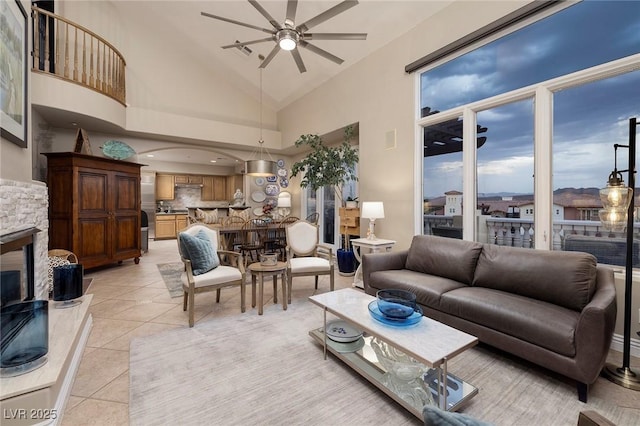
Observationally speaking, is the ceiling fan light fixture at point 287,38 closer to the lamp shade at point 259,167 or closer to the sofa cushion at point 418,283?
the lamp shade at point 259,167

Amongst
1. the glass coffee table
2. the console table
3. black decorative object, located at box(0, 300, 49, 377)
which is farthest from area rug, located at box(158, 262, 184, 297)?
the glass coffee table

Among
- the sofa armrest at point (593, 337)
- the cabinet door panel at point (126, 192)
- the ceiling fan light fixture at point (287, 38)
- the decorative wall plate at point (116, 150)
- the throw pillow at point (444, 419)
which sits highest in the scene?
the ceiling fan light fixture at point (287, 38)

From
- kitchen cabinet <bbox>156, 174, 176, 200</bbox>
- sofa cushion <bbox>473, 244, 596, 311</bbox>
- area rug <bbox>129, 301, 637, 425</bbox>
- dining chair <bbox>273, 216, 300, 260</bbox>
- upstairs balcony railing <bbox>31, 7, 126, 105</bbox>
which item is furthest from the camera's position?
kitchen cabinet <bbox>156, 174, 176, 200</bbox>

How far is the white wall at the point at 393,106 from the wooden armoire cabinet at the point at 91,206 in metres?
4.22

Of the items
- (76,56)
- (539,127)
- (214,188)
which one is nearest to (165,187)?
(214,188)

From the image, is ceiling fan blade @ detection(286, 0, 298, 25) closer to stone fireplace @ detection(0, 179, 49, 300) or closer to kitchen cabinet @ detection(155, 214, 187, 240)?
stone fireplace @ detection(0, 179, 49, 300)

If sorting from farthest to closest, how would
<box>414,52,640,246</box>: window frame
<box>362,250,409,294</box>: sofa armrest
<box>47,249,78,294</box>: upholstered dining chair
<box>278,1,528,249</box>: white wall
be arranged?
<box>278,1,528,249</box>: white wall < <box>47,249,78,294</box>: upholstered dining chair < <box>362,250,409,294</box>: sofa armrest < <box>414,52,640,246</box>: window frame

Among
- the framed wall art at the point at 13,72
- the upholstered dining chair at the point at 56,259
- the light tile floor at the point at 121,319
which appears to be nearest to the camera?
the light tile floor at the point at 121,319

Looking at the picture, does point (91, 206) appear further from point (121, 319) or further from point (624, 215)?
point (624, 215)

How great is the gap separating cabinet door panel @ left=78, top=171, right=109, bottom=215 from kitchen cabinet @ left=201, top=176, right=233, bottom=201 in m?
5.54

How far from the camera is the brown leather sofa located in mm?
1773

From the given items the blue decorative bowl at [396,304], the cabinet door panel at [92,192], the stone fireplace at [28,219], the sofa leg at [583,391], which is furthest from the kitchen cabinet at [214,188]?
the sofa leg at [583,391]

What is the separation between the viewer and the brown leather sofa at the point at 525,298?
177cm

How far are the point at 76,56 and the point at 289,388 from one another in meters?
5.67
